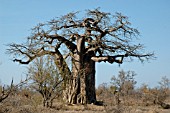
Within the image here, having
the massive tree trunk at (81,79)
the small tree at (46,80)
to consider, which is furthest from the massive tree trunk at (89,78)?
the small tree at (46,80)

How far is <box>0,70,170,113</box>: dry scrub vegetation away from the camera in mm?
12380

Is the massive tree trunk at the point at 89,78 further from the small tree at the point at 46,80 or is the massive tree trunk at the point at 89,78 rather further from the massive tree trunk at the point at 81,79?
the small tree at the point at 46,80

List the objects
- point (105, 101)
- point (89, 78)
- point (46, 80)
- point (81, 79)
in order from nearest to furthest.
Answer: point (46, 80) → point (81, 79) → point (89, 78) → point (105, 101)

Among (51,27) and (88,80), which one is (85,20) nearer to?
(51,27)

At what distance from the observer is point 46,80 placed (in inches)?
606

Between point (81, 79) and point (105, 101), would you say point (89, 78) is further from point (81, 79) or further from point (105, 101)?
point (105, 101)

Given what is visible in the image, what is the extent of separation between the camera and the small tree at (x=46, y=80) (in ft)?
49.6

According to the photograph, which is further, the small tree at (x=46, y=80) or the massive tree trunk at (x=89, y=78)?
the massive tree trunk at (x=89, y=78)

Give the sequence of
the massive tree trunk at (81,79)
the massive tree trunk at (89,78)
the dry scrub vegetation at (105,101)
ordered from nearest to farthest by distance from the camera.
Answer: the dry scrub vegetation at (105,101) → the massive tree trunk at (81,79) → the massive tree trunk at (89,78)

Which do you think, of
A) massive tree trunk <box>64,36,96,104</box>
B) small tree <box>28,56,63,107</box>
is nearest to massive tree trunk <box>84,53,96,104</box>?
massive tree trunk <box>64,36,96,104</box>

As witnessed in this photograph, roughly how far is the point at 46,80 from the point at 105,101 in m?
8.60

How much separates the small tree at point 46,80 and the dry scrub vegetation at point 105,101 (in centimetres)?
28

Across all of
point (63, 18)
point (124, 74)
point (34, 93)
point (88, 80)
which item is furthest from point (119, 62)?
point (124, 74)

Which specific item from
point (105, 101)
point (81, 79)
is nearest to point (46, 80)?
point (81, 79)
